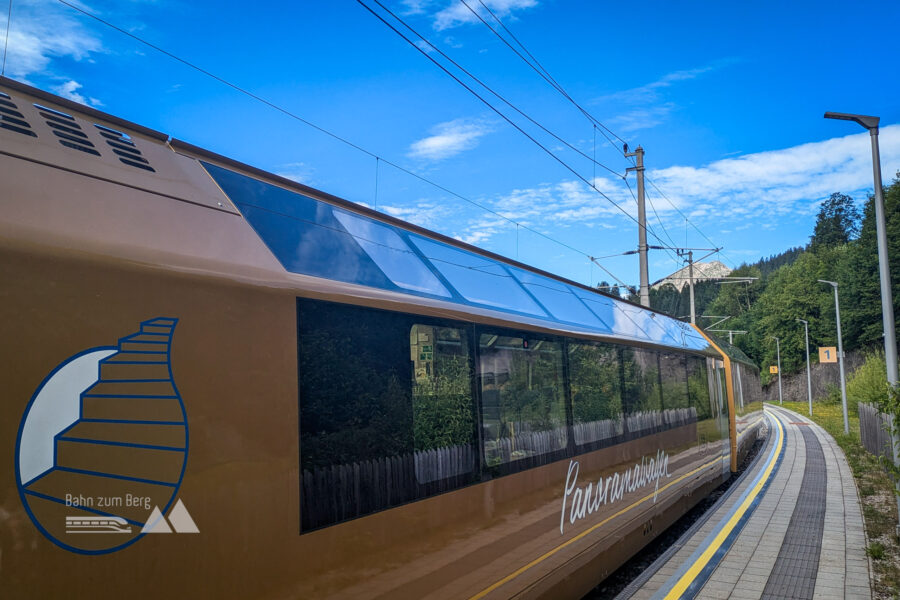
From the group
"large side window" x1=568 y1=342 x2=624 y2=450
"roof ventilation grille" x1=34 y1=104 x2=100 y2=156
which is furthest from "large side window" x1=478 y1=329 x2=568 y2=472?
"roof ventilation grille" x1=34 y1=104 x2=100 y2=156

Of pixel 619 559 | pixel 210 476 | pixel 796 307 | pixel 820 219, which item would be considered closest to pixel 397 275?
pixel 210 476

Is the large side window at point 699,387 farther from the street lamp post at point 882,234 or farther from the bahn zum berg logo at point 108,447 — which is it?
the bahn zum berg logo at point 108,447

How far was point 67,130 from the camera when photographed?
110 inches

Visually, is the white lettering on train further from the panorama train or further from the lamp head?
the lamp head

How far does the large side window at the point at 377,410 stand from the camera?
10.1 feet

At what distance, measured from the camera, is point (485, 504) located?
445 cm

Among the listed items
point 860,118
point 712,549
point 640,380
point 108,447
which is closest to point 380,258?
point 108,447

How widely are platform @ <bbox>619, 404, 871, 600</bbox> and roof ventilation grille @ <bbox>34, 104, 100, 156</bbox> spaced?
5.72m

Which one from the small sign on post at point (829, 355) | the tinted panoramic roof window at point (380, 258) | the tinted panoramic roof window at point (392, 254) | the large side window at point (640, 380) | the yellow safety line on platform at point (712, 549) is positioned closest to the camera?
the tinted panoramic roof window at point (380, 258)

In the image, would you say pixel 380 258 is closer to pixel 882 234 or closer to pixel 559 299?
pixel 559 299

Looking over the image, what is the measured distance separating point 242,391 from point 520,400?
9.42 feet

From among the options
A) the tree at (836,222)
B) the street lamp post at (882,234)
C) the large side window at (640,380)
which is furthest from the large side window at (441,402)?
the tree at (836,222)

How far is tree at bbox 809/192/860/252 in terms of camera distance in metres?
101

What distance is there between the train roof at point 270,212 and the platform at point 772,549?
320 cm
